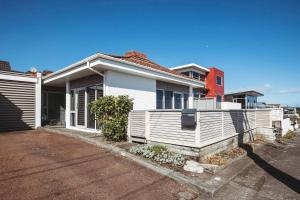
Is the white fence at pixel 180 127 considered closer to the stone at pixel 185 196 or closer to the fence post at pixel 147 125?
the fence post at pixel 147 125

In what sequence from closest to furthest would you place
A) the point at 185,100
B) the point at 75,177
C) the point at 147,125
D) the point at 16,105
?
the point at 75,177 < the point at 147,125 < the point at 16,105 < the point at 185,100

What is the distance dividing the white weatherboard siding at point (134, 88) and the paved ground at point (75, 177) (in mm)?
3284

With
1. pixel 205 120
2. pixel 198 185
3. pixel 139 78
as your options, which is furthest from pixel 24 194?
pixel 139 78

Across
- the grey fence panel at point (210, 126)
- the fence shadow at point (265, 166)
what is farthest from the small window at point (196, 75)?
the grey fence panel at point (210, 126)

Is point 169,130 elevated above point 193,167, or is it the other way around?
point 169,130

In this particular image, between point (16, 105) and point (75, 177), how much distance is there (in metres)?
8.56

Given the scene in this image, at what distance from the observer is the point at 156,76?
988 centimetres

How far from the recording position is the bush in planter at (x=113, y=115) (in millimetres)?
6875

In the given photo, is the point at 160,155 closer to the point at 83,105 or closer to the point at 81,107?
the point at 83,105

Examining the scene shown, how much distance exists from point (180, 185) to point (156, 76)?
6582mm

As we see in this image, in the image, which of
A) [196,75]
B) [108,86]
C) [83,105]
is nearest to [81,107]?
[83,105]

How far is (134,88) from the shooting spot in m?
9.30

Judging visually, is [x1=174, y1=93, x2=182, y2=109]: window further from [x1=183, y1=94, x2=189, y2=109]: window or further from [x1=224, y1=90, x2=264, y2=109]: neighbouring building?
[x1=224, y1=90, x2=264, y2=109]: neighbouring building

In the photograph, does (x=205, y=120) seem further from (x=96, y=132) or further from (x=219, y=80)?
(x=219, y=80)
